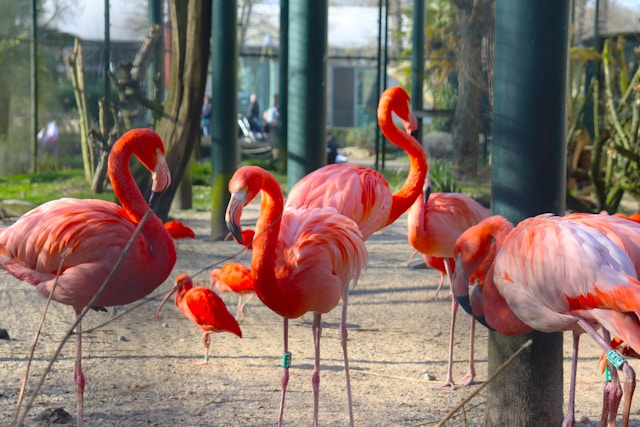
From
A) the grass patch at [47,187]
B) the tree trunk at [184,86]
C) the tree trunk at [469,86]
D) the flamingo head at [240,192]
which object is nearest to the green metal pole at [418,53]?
the tree trunk at [469,86]

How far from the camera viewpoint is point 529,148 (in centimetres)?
345

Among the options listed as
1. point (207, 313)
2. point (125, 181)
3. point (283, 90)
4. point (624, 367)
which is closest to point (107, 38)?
point (283, 90)

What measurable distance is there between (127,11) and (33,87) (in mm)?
1841

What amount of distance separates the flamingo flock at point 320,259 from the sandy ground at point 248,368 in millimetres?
240

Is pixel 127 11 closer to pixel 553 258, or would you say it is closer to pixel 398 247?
pixel 398 247

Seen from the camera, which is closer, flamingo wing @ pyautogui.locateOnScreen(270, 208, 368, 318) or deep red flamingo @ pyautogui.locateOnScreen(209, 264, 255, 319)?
flamingo wing @ pyautogui.locateOnScreen(270, 208, 368, 318)

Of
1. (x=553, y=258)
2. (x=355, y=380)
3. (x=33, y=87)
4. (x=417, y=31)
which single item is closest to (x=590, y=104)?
(x=417, y=31)

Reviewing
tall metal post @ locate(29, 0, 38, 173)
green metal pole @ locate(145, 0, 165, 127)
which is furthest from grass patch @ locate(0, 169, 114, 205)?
green metal pole @ locate(145, 0, 165, 127)

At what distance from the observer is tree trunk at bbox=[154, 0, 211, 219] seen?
23.2ft

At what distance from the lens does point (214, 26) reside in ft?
26.1

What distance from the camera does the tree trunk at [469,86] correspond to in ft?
27.6

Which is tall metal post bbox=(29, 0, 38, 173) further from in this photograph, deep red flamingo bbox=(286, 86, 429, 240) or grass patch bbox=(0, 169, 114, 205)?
deep red flamingo bbox=(286, 86, 429, 240)

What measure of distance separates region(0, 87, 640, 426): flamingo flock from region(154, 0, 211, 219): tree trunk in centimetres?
291

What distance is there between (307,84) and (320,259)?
401 centimetres
